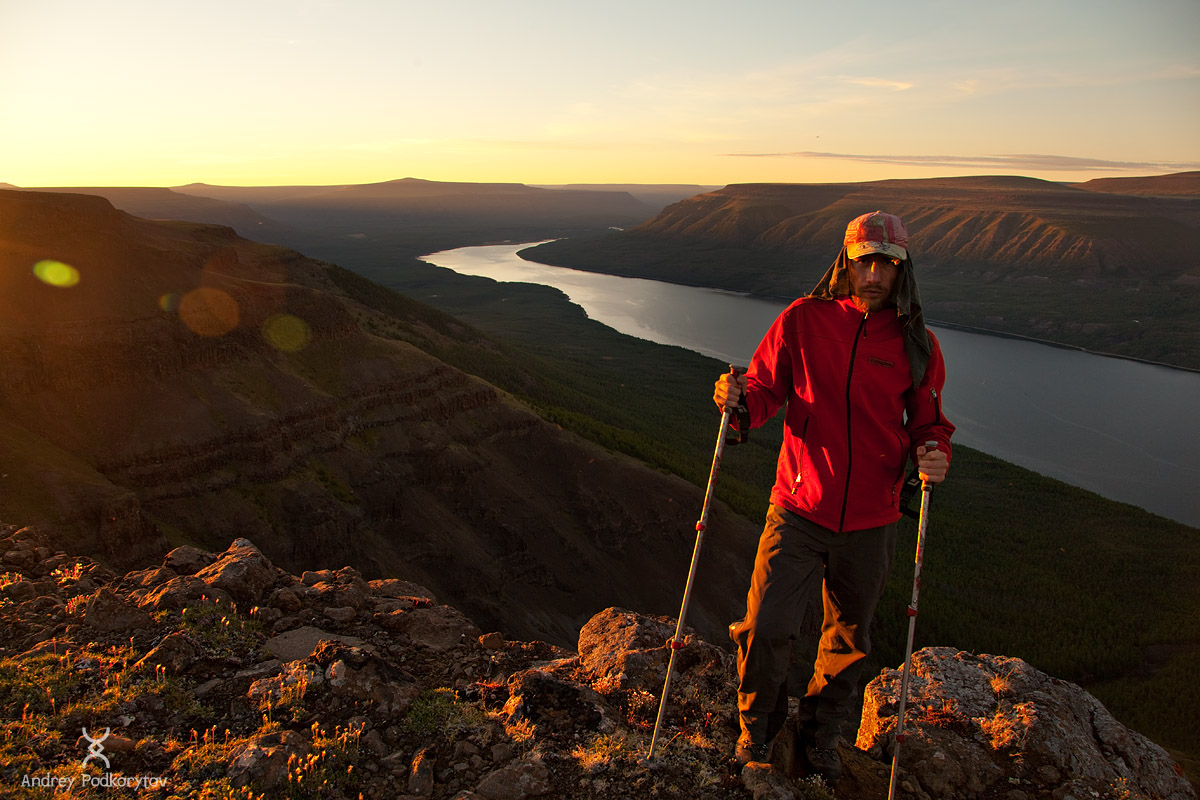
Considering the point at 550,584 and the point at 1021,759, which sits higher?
the point at 1021,759

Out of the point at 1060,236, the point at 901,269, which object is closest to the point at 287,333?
the point at 901,269

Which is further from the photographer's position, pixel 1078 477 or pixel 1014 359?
pixel 1014 359

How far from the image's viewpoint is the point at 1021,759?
5.44 m

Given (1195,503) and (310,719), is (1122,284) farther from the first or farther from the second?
(310,719)

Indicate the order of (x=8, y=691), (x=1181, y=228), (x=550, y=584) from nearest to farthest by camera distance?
(x=8, y=691) < (x=550, y=584) < (x=1181, y=228)

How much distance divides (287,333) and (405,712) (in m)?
27.0

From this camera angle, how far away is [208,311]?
2594 cm

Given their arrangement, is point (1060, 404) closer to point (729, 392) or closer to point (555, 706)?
point (729, 392)

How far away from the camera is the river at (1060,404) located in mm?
63688

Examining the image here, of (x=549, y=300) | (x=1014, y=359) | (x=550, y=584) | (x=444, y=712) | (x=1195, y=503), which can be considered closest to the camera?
(x=444, y=712)

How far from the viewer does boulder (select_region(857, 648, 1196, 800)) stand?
527 cm

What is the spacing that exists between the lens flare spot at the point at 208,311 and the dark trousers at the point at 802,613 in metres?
26.1

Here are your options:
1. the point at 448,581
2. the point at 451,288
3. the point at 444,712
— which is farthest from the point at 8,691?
the point at 451,288

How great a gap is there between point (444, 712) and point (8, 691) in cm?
315
